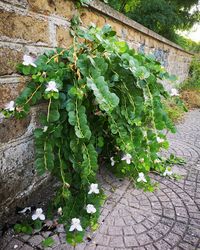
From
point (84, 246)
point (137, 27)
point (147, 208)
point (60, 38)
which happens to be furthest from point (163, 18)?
point (84, 246)

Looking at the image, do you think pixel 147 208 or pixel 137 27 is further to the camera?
pixel 137 27

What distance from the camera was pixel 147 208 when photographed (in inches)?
73.5

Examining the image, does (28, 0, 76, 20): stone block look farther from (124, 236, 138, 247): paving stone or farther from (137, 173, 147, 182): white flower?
(124, 236, 138, 247): paving stone

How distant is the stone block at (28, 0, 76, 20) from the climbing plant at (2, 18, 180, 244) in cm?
9

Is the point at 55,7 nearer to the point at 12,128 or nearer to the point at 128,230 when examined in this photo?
the point at 12,128

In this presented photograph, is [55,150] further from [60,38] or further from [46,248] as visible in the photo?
[60,38]

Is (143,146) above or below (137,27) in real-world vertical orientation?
below

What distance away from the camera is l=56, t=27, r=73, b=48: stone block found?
1.79 meters

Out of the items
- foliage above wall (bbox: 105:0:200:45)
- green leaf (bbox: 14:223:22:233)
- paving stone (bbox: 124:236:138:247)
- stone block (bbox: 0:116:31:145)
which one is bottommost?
green leaf (bbox: 14:223:22:233)

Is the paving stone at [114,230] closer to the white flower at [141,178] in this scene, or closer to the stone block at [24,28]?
the white flower at [141,178]

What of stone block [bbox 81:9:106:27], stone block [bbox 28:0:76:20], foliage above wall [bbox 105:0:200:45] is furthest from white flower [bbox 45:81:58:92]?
foliage above wall [bbox 105:0:200:45]

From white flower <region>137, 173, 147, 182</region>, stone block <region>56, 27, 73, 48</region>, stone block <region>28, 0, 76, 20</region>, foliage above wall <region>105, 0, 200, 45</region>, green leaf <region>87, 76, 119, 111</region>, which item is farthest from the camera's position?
foliage above wall <region>105, 0, 200, 45</region>

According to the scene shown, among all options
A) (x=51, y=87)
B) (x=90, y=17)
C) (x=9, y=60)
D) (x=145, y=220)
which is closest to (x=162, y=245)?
(x=145, y=220)

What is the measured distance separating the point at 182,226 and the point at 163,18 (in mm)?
6262
